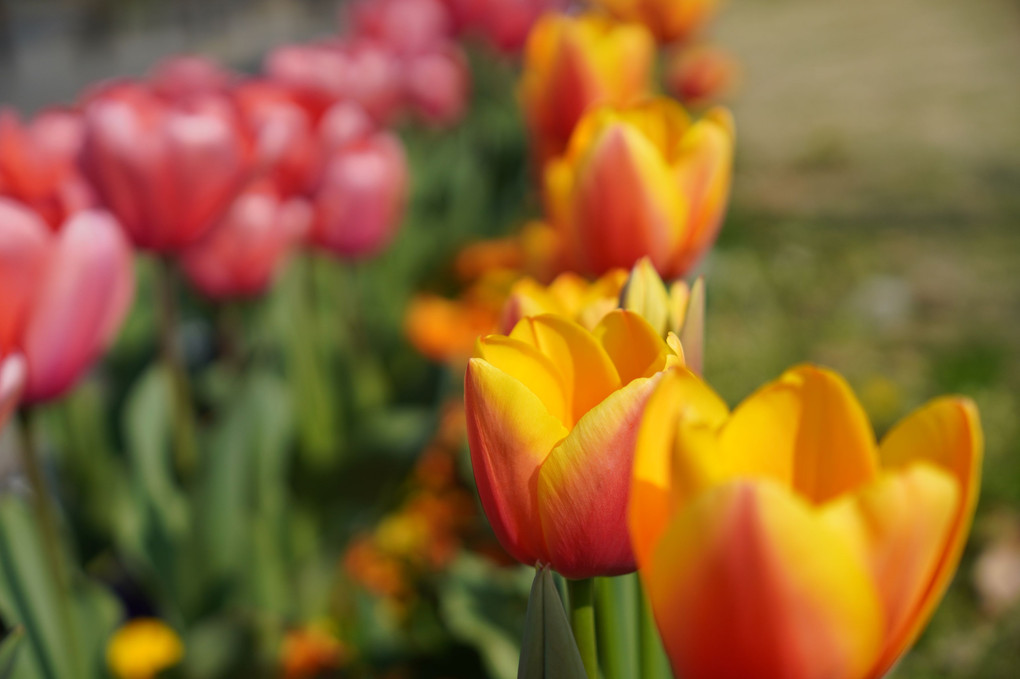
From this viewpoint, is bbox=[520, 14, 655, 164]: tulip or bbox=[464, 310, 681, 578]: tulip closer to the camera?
bbox=[464, 310, 681, 578]: tulip

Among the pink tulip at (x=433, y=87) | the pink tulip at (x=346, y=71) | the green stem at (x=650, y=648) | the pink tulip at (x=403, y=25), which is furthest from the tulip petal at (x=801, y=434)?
the pink tulip at (x=403, y=25)

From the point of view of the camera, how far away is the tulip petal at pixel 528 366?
522mm

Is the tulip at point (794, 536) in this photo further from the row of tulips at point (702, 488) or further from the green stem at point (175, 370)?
the green stem at point (175, 370)

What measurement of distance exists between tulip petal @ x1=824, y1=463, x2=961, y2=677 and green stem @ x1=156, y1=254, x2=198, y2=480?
1005mm

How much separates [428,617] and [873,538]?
118 cm

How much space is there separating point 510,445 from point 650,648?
232 millimetres

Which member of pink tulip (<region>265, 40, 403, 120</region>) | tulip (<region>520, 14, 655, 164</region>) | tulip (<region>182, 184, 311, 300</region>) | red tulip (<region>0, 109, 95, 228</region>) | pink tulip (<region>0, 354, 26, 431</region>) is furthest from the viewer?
pink tulip (<region>265, 40, 403, 120</region>)

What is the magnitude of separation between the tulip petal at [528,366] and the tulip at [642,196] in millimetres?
347

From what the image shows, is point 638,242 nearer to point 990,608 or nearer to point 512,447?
point 512,447

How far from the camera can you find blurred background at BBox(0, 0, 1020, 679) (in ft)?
5.00

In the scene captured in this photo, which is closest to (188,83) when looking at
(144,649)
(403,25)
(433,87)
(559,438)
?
(144,649)

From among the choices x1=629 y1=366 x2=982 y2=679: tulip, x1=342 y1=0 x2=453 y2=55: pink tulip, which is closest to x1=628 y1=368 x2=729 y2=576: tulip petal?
x1=629 y1=366 x2=982 y2=679: tulip

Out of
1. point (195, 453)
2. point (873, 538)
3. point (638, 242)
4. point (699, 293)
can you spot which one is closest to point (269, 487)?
point (195, 453)

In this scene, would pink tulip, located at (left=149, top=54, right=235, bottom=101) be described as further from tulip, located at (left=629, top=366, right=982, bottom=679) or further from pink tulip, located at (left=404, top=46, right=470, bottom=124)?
tulip, located at (left=629, top=366, right=982, bottom=679)
